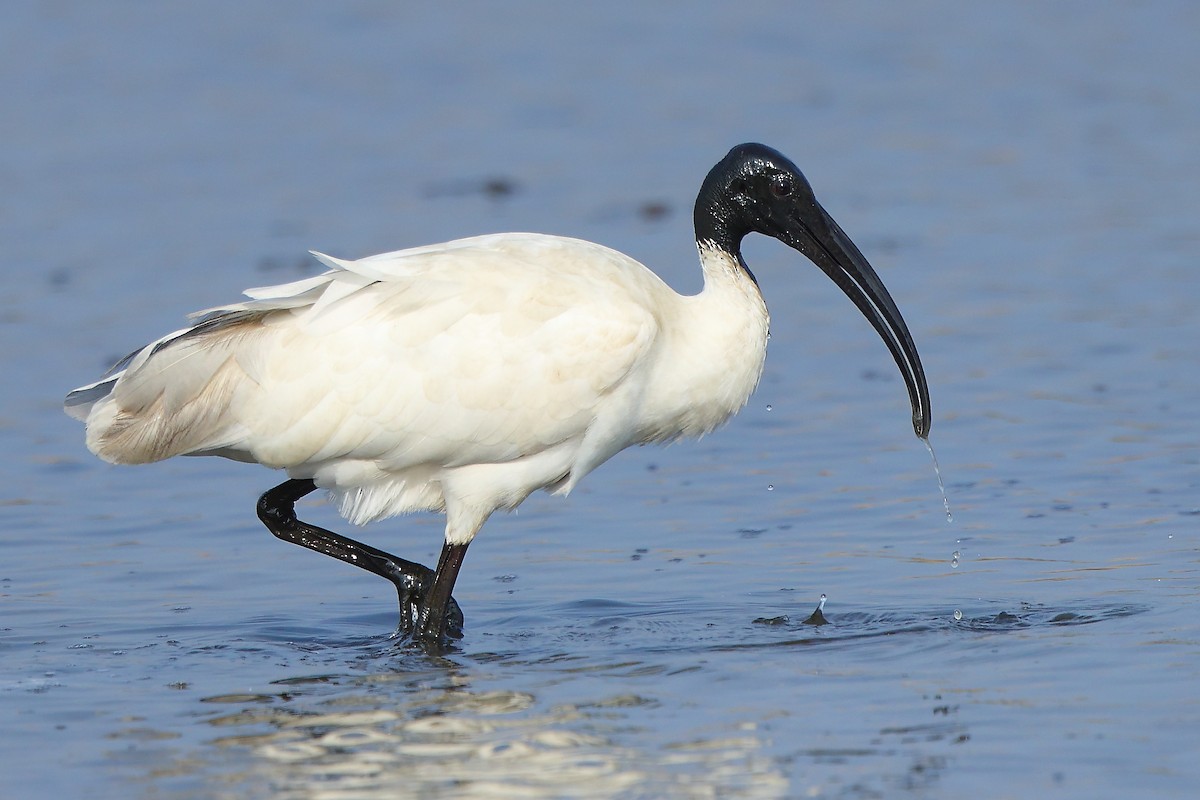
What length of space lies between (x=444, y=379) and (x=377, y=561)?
1.15 meters

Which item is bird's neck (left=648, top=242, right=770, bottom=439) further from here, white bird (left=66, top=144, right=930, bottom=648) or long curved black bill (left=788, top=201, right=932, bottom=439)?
long curved black bill (left=788, top=201, right=932, bottom=439)

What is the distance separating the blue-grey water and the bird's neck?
2.71 ft

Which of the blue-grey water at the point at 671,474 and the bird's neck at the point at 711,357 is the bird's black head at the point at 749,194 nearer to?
the bird's neck at the point at 711,357

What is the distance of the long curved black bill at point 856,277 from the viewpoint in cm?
892

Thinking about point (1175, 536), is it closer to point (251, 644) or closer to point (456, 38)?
point (251, 644)

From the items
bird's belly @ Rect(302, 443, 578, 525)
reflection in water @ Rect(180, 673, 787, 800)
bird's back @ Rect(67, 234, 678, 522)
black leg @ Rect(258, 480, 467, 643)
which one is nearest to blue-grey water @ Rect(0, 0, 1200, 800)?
reflection in water @ Rect(180, 673, 787, 800)

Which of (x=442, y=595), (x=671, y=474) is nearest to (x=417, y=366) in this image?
(x=442, y=595)

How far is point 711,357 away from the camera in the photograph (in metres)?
8.48

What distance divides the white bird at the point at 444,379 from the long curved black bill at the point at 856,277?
16.0 inches

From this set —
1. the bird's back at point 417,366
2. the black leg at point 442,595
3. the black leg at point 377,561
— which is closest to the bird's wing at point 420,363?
the bird's back at point 417,366

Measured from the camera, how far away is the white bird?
26.7 ft

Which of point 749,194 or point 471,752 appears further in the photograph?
point 749,194

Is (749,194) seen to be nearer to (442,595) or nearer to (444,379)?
(444,379)

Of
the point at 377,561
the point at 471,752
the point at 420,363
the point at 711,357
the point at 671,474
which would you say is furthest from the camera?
the point at 671,474
